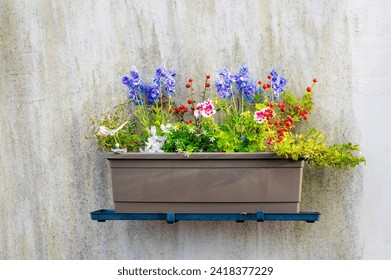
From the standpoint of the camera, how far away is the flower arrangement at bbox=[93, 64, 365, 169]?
2.84 m

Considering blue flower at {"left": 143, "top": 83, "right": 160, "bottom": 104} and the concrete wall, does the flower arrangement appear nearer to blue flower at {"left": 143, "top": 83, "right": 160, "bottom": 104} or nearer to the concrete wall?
blue flower at {"left": 143, "top": 83, "right": 160, "bottom": 104}

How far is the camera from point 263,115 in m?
2.83

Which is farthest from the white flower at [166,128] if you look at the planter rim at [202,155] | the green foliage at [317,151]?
the green foliage at [317,151]

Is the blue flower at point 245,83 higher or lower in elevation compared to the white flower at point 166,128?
higher

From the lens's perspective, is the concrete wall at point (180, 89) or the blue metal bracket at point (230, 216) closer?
the blue metal bracket at point (230, 216)

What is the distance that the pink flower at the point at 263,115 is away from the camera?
2826 mm

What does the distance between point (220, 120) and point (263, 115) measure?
0.34 m

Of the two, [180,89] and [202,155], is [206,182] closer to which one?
[202,155]

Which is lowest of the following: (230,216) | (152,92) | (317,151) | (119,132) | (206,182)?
(230,216)

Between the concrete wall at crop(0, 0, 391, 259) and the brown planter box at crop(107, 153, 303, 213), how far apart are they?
287 millimetres

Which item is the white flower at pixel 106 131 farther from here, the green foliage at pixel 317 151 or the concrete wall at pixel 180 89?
the green foliage at pixel 317 151

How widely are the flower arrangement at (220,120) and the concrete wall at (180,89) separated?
0.12 meters

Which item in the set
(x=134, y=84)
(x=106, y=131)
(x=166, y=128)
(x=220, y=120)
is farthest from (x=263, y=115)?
(x=106, y=131)

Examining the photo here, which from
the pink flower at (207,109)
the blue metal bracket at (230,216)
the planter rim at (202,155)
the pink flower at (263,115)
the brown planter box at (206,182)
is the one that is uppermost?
the pink flower at (207,109)
